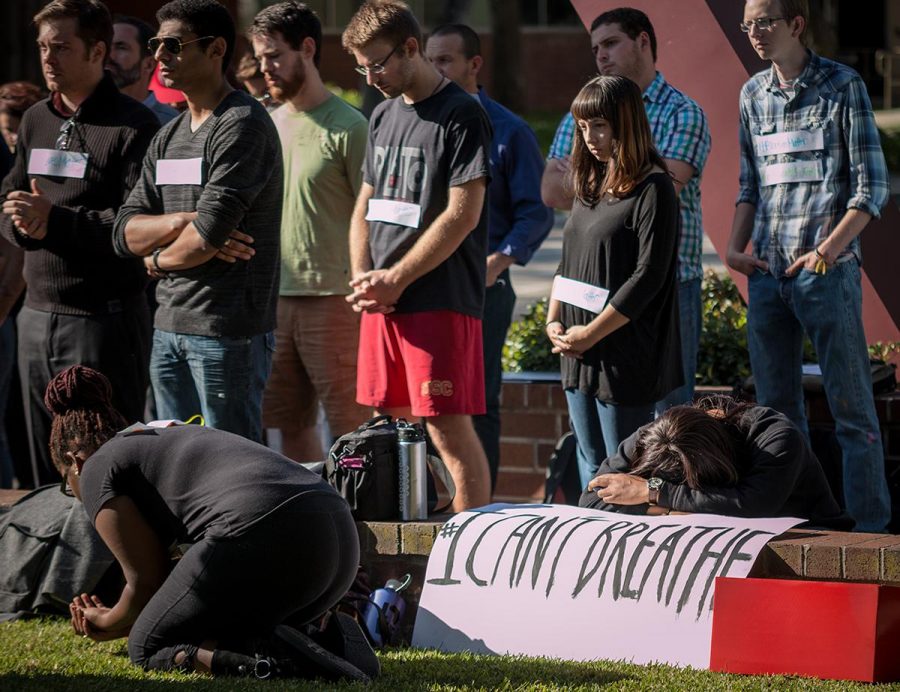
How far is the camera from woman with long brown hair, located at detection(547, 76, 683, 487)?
18.5 feet

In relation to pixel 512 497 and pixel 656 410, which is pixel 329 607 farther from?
pixel 512 497

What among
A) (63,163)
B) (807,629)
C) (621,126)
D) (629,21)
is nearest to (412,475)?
(621,126)

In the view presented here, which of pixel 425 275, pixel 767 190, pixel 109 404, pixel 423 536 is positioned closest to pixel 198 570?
pixel 109 404

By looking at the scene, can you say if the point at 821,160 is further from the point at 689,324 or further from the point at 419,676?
the point at 419,676

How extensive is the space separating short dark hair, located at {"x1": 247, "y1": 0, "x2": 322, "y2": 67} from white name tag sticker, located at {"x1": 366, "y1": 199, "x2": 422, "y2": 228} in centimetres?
82

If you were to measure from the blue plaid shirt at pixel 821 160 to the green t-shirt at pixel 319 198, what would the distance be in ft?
5.58

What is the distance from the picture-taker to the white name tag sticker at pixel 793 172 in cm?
593

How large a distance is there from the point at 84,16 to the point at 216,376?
1.67m

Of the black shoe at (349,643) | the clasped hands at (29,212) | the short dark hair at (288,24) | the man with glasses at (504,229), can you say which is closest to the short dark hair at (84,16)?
the short dark hair at (288,24)

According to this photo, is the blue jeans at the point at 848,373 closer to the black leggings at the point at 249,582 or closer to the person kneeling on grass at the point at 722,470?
the person kneeling on grass at the point at 722,470

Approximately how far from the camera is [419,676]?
4.70 metres

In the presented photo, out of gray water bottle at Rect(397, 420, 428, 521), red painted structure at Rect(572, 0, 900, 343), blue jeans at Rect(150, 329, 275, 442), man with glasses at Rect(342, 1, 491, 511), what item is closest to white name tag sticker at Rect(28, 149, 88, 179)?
blue jeans at Rect(150, 329, 275, 442)

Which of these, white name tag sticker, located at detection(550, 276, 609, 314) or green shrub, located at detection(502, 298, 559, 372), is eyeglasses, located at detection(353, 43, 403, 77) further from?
green shrub, located at detection(502, 298, 559, 372)

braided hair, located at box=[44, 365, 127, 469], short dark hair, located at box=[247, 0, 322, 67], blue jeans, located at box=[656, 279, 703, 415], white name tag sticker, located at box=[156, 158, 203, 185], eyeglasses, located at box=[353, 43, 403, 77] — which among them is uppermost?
short dark hair, located at box=[247, 0, 322, 67]
